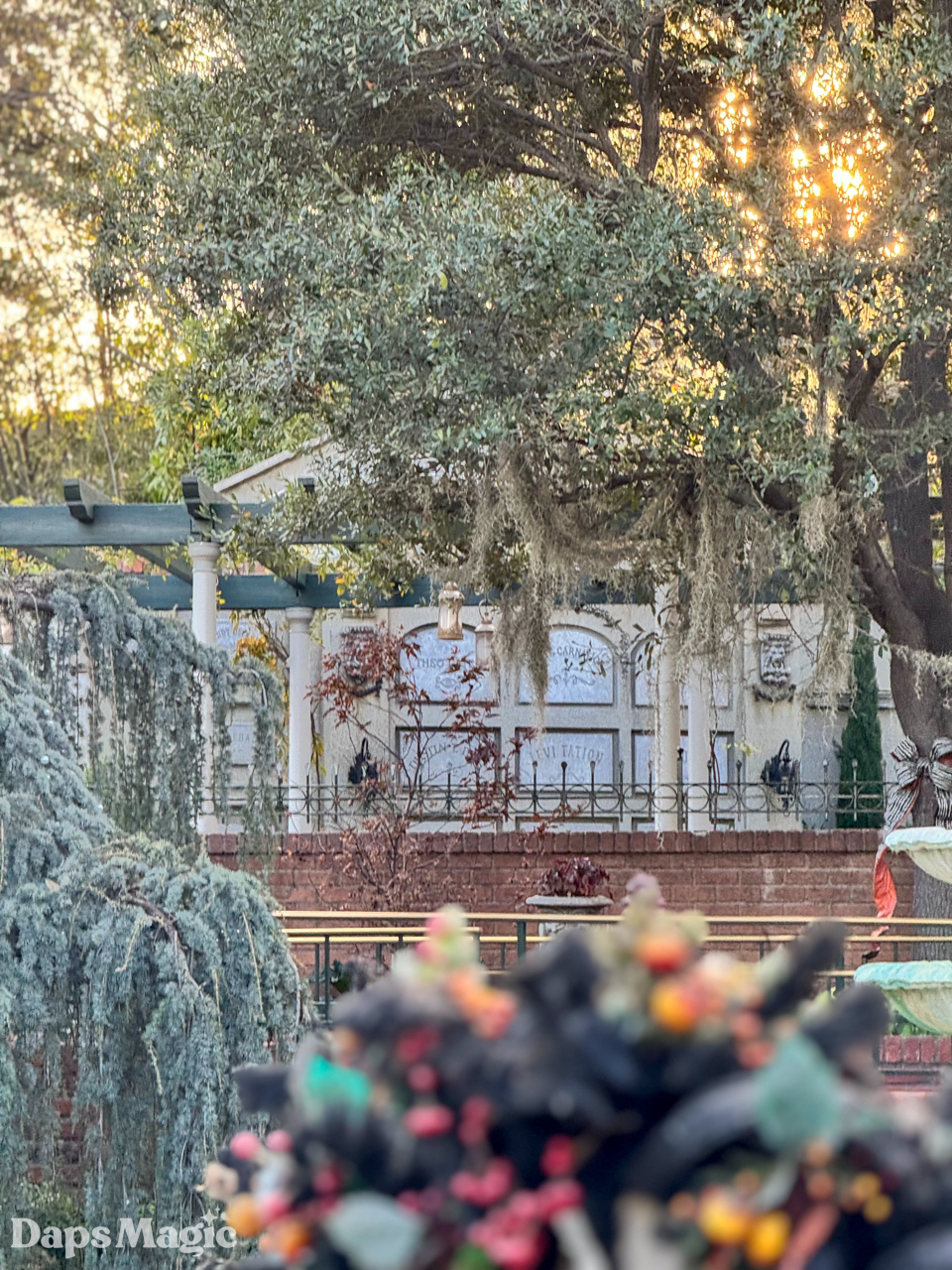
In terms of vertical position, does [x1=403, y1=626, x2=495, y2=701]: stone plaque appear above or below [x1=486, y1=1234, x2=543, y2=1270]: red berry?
above

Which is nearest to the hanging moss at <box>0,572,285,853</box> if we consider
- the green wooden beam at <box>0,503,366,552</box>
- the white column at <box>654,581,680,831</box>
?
the green wooden beam at <box>0,503,366,552</box>

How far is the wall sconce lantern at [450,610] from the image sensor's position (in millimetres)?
9641

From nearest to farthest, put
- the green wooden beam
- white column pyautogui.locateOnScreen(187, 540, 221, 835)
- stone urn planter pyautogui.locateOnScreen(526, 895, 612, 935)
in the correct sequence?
stone urn planter pyautogui.locateOnScreen(526, 895, 612, 935) → the green wooden beam → white column pyautogui.locateOnScreen(187, 540, 221, 835)

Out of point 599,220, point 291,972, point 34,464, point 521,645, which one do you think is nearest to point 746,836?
point 521,645

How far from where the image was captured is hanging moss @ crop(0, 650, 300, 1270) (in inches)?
174

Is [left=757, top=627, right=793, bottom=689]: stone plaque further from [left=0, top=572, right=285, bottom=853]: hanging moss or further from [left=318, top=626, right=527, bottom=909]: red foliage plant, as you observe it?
Result: [left=0, top=572, right=285, bottom=853]: hanging moss

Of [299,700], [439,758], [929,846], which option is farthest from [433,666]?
[929,846]

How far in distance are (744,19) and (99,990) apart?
6.08 m

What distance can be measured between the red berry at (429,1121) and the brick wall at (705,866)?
10.1m

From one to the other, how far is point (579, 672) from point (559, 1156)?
13.9 metres

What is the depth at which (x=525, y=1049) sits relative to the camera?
3.15 feet

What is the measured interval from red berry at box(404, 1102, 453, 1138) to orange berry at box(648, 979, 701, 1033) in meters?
0.15

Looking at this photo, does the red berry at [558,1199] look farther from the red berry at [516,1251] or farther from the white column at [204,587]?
the white column at [204,587]

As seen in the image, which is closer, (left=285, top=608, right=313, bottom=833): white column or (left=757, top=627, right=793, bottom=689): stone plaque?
(left=285, top=608, right=313, bottom=833): white column
